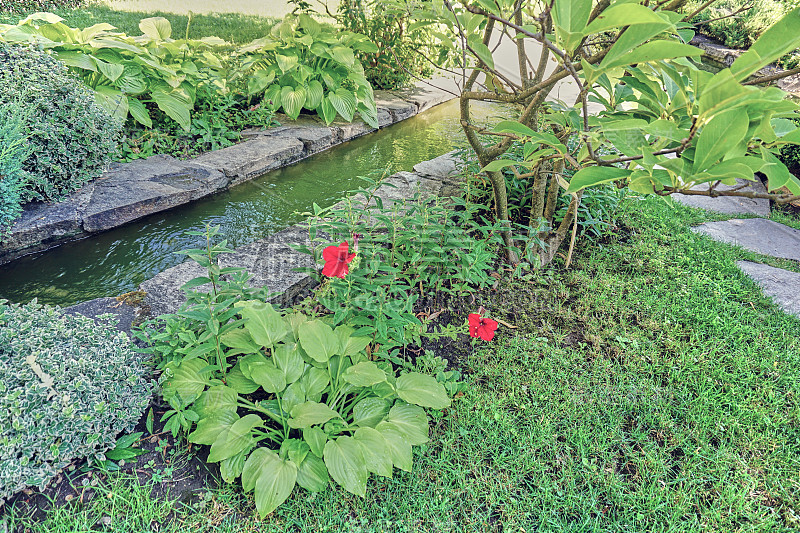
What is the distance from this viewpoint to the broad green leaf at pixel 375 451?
143 centimetres

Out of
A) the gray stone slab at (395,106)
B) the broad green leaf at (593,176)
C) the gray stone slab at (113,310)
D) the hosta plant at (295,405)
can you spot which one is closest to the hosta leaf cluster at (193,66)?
the gray stone slab at (395,106)

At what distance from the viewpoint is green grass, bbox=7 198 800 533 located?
147 cm

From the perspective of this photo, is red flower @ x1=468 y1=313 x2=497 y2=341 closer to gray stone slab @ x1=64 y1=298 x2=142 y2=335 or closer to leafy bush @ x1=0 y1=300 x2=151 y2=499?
leafy bush @ x1=0 y1=300 x2=151 y2=499

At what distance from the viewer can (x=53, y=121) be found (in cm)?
279

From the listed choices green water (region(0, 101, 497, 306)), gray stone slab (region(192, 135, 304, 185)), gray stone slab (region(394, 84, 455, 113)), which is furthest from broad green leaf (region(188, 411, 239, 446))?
gray stone slab (region(394, 84, 455, 113))

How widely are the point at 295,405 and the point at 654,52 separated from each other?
136 centimetres

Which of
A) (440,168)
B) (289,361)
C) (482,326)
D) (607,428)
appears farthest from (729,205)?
(289,361)

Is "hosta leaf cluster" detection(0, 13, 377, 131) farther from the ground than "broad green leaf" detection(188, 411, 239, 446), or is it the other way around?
"hosta leaf cluster" detection(0, 13, 377, 131)

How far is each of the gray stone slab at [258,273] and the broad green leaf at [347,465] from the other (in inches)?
31.4

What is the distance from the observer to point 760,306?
2410 millimetres

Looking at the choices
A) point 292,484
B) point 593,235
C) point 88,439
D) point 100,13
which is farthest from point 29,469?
point 100,13

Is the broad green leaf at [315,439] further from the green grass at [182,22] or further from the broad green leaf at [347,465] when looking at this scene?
the green grass at [182,22]

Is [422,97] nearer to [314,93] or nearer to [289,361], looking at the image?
[314,93]

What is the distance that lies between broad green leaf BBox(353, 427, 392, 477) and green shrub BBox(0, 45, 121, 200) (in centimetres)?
244
